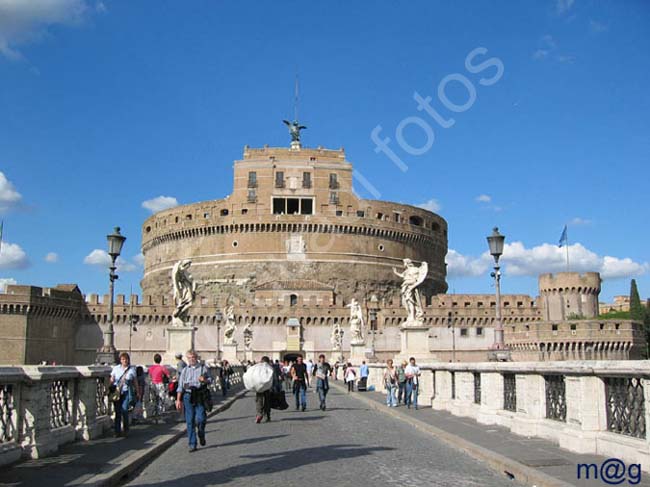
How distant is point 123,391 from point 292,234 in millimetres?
63550

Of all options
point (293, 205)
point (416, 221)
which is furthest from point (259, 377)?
point (416, 221)

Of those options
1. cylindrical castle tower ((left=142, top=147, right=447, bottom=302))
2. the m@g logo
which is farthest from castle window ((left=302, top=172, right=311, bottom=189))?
the m@g logo

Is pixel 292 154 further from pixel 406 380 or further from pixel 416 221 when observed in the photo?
pixel 406 380

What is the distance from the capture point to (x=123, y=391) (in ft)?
35.8

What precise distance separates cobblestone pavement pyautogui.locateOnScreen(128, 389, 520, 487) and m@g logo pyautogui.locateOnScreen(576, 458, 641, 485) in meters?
0.72

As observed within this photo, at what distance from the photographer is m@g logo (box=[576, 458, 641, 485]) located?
21.6ft

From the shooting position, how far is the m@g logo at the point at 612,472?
6570 mm

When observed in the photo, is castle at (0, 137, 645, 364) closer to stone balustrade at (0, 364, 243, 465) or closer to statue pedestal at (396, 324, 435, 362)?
statue pedestal at (396, 324, 435, 362)

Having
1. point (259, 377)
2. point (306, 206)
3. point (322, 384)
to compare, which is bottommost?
point (322, 384)

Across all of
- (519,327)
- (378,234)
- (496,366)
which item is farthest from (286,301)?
(496,366)

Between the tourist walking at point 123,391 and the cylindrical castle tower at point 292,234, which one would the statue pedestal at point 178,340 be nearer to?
the tourist walking at point 123,391

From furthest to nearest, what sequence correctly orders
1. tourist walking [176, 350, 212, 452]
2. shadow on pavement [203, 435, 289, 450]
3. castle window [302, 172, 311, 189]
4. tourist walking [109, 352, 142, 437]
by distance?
castle window [302, 172, 311, 189] < tourist walking [109, 352, 142, 437] < shadow on pavement [203, 435, 289, 450] < tourist walking [176, 350, 212, 452]

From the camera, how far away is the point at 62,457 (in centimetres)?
838

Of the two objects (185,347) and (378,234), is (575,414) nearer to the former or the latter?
(185,347)
